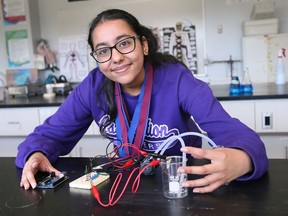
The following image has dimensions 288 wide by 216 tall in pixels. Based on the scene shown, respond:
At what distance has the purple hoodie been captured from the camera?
97 cm

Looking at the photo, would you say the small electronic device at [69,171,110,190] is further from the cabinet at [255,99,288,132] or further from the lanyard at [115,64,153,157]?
the cabinet at [255,99,288,132]

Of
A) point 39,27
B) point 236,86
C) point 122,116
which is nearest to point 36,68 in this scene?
point 39,27

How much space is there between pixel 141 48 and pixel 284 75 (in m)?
1.80

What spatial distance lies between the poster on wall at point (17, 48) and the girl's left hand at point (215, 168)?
2668 millimetres

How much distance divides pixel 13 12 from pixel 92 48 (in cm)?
226

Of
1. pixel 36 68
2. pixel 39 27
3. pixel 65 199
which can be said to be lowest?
pixel 65 199

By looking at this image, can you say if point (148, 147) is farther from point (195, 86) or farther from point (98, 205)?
point (98, 205)

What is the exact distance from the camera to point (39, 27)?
3068 mm

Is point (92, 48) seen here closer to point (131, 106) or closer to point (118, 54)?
point (118, 54)

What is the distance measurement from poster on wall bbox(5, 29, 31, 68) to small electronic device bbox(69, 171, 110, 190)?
7.88ft

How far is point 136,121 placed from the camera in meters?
1.09

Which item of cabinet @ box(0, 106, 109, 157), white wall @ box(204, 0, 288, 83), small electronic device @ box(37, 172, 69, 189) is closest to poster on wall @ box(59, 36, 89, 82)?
cabinet @ box(0, 106, 109, 157)

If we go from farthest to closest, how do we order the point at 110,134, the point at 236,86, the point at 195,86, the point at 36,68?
the point at 36,68 < the point at 236,86 < the point at 110,134 < the point at 195,86

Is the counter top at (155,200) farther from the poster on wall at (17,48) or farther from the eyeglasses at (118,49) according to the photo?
the poster on wall at (17,48)
